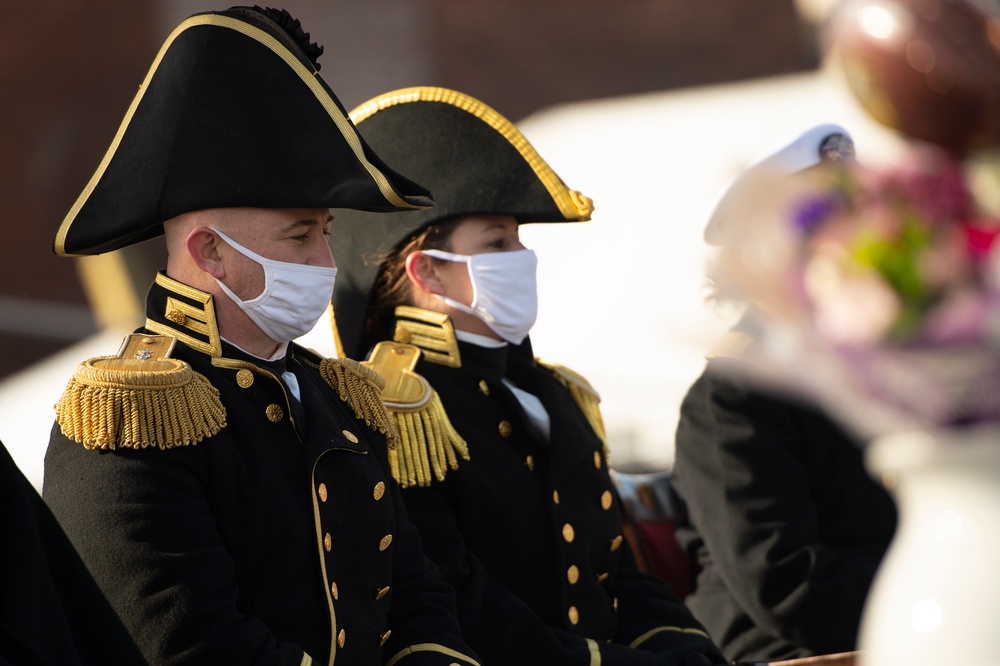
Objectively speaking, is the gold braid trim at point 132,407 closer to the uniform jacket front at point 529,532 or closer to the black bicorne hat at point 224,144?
the black bicorne hat at point 224,144

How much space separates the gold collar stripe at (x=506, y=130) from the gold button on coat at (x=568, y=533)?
2.52ft

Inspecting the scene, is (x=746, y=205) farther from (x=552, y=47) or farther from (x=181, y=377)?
(x=552, y=47)

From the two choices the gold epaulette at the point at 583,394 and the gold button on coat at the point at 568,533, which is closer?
the gold button on coat at the point at 568,533

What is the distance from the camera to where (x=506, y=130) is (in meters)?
3.47

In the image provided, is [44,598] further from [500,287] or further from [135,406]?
[500,287]

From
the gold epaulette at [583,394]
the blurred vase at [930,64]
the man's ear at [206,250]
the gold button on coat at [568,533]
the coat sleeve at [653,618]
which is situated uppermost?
the blurred vase at [930,64]

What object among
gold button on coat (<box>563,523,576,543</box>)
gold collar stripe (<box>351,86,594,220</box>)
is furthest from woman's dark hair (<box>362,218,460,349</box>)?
gold button on coat (<box>563,523,576,543</box>)

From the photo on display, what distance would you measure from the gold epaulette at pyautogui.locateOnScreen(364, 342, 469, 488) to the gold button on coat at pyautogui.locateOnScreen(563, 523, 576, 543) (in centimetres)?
31

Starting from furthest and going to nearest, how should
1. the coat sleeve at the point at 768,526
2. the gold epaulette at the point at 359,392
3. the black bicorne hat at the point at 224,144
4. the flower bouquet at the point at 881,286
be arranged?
the coat sleeve at the point at 768,526, the gold epaulette at the point at 359,392, the black bicorne hat at the point at 224,144, the flower bouquet at the point at 881,286

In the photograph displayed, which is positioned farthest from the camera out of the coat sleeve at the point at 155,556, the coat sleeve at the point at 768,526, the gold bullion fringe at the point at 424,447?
the coat sleeve at the point at 768,526

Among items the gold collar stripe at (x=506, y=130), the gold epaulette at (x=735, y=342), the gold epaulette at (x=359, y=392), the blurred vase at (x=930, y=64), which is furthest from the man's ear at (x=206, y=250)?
the blurred vase at (x=930, y=64)

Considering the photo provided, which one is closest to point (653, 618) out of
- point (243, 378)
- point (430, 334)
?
point (430, 334)

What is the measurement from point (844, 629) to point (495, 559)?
1.02 meters

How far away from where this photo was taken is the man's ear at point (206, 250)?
2596mm
